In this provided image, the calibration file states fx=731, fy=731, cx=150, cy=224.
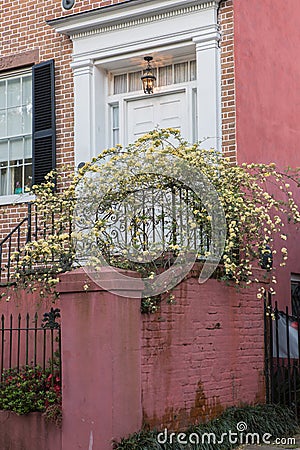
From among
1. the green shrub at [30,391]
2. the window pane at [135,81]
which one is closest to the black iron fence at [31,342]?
the green shrub at [30,391]

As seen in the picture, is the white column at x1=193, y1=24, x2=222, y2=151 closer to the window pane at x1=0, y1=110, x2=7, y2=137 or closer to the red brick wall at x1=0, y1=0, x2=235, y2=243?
the red brick wall at x1=0, y1=0, x2=235, y2=243

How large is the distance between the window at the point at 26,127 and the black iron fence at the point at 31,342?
9.71 feet

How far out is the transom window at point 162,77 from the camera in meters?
10.3

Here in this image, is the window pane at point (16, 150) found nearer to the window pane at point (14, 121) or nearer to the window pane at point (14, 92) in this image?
the window pane at point (14, 121)

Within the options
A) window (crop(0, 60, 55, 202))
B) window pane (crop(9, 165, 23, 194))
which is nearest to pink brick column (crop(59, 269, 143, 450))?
window (crop(0, 60, 55, 202))

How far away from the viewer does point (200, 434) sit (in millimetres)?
7227

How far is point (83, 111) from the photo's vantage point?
1043 cm

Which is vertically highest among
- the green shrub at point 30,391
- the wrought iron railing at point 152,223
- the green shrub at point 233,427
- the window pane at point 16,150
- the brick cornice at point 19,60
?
the brick cornice at point 19,60

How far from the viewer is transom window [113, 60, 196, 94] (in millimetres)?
10305

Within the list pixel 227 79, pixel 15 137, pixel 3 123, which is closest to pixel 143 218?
pixel 227 79

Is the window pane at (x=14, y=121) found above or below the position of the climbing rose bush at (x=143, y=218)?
above

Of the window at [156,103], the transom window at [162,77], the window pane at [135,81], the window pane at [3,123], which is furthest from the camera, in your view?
the window pane at [3,123]

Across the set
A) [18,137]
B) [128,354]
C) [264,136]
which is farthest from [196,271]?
[18,137]

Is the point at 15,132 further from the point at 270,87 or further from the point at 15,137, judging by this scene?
the point at 270,87
